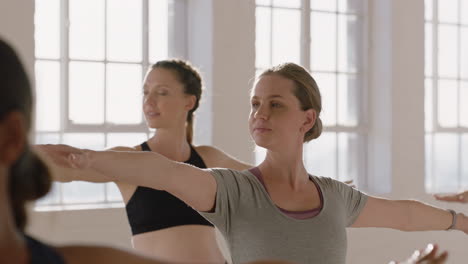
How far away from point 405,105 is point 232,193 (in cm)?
479

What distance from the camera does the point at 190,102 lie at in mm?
3869

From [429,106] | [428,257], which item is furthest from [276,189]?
[429,106]

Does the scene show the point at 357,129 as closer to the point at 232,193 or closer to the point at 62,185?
the point at 62,185

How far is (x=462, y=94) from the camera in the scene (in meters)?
7.49

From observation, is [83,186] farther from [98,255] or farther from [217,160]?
[98,255]

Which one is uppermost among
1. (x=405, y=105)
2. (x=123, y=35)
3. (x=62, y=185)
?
(x=123, y=35)

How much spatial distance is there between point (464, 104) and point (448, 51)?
53cm

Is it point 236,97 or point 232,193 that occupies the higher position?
point 236,97

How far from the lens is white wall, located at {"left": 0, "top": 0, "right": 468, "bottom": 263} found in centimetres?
496

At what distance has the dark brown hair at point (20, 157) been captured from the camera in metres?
0.83

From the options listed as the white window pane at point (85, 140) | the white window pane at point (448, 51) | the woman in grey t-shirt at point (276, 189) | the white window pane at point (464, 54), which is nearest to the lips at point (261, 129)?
the woman in grey t-shirt at point (276, 189)

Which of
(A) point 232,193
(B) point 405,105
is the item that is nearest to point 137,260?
(A) point 232,193

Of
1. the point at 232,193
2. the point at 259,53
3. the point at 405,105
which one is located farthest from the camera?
the point at 405,105

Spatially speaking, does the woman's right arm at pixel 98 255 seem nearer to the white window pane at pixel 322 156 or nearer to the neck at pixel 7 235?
the neck at pixel 7 235
